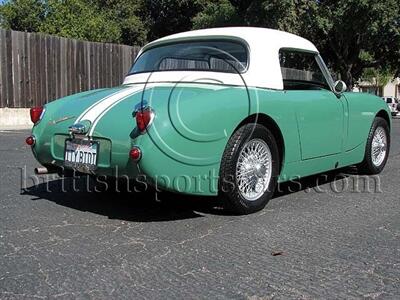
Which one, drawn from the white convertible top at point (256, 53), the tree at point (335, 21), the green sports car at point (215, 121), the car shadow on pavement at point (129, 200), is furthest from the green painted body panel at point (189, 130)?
the tree at point (335, 21)

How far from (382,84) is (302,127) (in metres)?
63.4

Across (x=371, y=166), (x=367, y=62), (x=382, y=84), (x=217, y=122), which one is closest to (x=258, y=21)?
(x=367, y=62)

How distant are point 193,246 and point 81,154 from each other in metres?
1.28

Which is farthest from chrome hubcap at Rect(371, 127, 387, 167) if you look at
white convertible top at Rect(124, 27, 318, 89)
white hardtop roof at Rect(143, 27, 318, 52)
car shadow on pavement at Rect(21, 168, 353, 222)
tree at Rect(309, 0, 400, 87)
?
tree at Rect(309, 0, 400, 87)

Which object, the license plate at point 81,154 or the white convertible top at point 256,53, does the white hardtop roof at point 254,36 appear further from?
the license plate at point 81,154

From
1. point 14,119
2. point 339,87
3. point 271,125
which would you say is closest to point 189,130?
point 271,125

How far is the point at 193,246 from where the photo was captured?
3.83 m

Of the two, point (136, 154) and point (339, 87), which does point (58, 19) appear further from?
point (136, 154)

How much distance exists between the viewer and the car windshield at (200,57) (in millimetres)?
5082

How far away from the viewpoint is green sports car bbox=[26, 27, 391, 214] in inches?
161

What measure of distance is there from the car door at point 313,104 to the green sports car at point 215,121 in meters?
0.01

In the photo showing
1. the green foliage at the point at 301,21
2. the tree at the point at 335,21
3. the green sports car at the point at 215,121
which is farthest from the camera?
the green foliage at the point at 301,21

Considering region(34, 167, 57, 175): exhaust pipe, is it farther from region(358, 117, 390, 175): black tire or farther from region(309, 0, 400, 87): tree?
region(309, 0, 400, 87): tree

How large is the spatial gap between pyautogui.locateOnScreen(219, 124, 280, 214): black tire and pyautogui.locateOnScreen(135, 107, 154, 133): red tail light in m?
0.73
